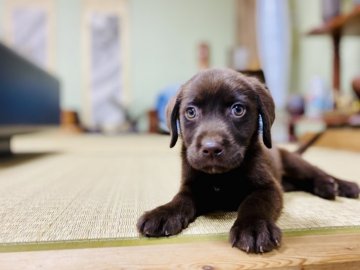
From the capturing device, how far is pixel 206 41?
6414mm

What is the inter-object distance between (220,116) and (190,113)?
0.29 feet

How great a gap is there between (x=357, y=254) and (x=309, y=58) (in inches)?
156

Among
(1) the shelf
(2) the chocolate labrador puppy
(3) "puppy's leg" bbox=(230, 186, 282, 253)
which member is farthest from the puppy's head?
(1) the shelf

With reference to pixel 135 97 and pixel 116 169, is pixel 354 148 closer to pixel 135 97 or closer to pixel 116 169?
pixel 116 169

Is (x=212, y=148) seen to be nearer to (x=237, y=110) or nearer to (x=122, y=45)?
(x=237, y=110)

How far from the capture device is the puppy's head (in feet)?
2.70

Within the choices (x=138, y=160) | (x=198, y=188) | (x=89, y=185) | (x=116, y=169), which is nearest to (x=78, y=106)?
(x=138, y=160)

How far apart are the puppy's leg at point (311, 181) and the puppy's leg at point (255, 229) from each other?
1.31ft

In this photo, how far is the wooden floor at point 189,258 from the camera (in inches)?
25.6

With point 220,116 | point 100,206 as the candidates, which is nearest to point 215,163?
point 220,116

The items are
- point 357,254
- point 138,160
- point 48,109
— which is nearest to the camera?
point 357,254

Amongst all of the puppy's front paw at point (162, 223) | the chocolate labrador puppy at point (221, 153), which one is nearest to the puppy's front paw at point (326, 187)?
the chocolate labrador puppy at point (221, 153)

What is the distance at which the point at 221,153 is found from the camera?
2.65ft

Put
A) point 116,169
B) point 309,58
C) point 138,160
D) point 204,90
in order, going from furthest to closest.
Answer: point 309,58, point 138,160, point 116,169, point 204,90
